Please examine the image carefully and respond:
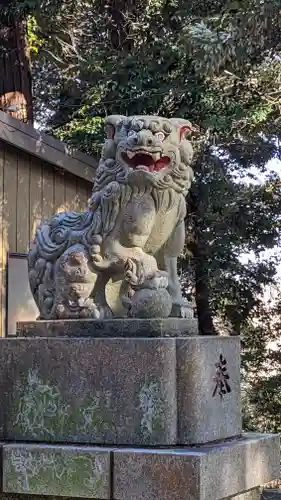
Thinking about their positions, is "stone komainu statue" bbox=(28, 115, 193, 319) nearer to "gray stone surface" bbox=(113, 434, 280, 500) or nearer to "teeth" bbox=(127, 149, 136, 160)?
"teeth" bbox=(127, 149, 136, 160)

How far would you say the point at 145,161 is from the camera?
3938mm

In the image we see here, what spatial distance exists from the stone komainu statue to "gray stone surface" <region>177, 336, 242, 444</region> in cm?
31

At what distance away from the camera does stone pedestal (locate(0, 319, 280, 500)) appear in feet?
11.2

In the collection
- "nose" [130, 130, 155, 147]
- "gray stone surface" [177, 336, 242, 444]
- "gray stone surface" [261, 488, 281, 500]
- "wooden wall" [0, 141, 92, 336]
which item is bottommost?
"gray stone surface" [261, 488, 281, 500]

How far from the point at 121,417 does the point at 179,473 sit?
1.42 feet

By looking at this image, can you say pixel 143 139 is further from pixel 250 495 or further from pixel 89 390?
pixel 250 495

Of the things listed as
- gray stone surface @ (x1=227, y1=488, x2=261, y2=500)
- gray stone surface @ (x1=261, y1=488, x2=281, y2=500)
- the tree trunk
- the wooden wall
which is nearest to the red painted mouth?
gray stone surface @ (x1=227, y1=488, x2=261, y2=500)

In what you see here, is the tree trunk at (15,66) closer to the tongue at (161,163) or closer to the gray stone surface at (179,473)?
the tongue at (161,163)

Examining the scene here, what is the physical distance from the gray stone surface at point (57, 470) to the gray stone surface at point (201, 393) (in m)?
0.43

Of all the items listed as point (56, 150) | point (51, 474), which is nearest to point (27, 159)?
point (56, 150)

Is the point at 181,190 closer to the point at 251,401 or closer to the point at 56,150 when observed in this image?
the point at 56,150

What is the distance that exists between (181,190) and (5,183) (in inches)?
131

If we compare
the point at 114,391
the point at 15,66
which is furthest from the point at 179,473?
the point at 15,66

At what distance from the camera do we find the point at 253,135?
9.21 metres
